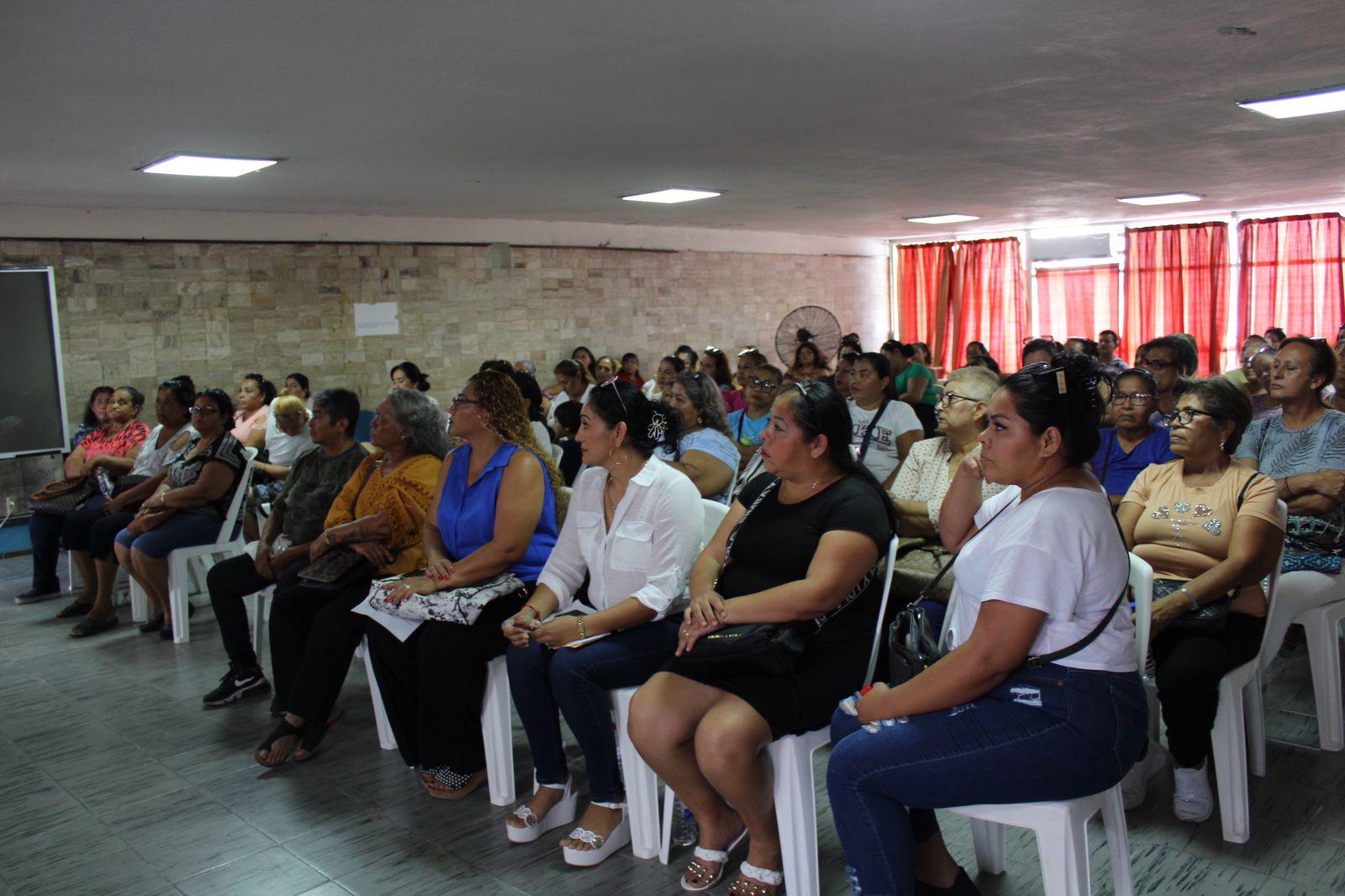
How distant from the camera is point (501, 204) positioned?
8656 millimetres

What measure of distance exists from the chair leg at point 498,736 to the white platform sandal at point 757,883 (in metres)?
0.95

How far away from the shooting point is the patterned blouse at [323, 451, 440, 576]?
12.4ft

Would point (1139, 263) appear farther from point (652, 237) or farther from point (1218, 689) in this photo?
point (1218, 689)

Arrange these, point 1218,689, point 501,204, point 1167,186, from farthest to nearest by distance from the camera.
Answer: point 1167,186 → point 501,204 → point 1218,689

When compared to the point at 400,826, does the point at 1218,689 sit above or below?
above

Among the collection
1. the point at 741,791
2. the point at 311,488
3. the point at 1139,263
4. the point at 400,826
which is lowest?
the point at 400,826

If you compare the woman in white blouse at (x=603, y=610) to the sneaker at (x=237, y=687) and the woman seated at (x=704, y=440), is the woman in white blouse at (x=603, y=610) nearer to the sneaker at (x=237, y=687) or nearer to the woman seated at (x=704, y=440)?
the woman seated at (x=704, y=440)

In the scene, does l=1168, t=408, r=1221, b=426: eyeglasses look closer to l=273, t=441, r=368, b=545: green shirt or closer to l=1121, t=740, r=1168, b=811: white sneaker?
l=1121, t=740, r=1168, b=811: white sneaker

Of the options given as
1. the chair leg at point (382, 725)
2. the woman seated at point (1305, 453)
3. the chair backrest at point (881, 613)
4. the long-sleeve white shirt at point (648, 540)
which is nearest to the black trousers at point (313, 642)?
the chair leg at point (382, 725)

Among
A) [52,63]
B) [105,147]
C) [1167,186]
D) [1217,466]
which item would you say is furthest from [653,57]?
[1167,186]

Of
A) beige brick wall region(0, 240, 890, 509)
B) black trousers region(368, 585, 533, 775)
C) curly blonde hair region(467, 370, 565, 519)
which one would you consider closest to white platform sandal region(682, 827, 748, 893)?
black trousers region(368, 585, 533, 775)

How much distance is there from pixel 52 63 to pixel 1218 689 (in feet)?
14.0

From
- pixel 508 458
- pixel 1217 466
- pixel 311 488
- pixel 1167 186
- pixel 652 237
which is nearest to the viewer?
pixel 1217 466

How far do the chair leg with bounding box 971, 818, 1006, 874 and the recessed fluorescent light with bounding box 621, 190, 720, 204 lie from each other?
631 centimetres
